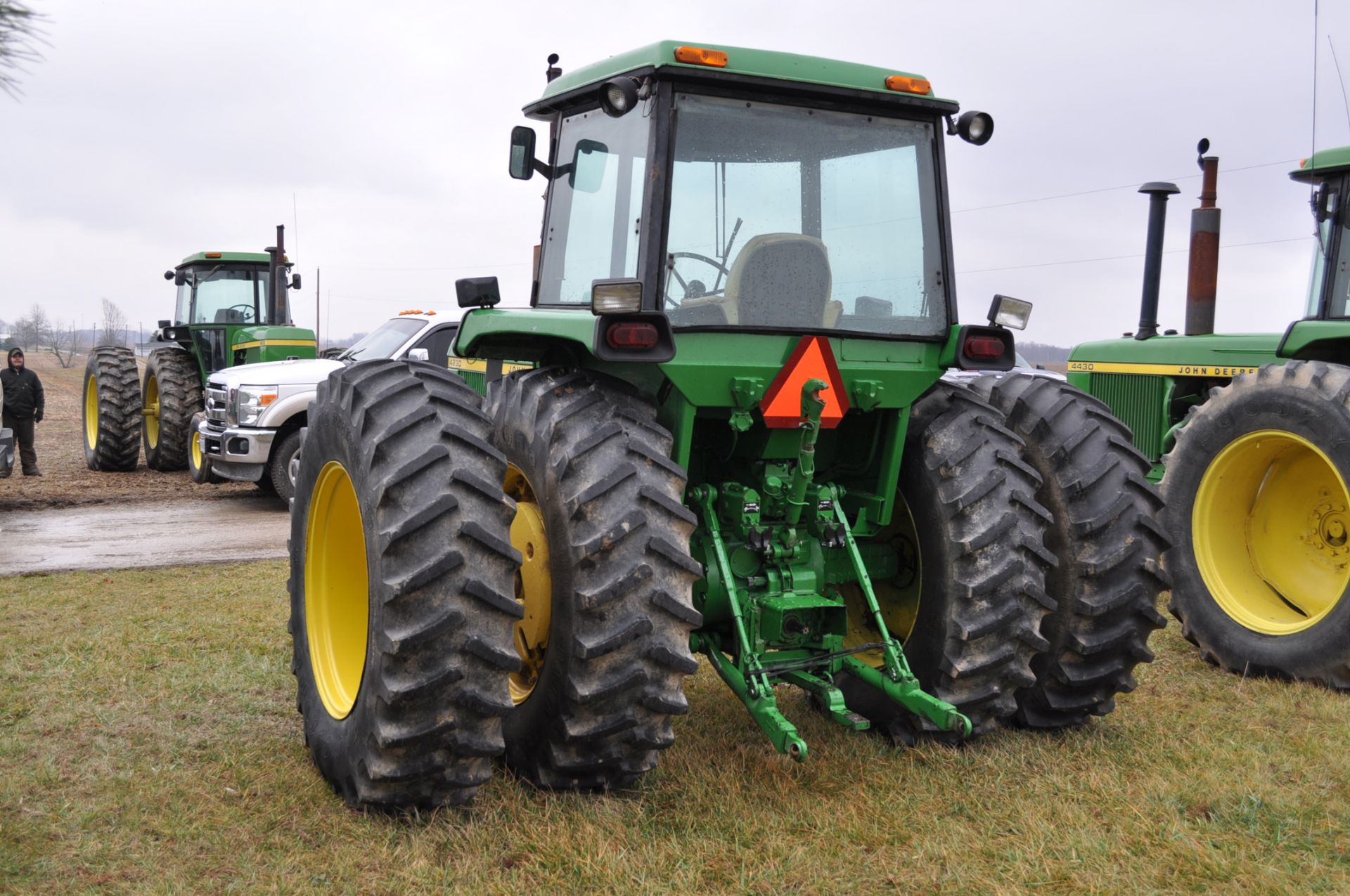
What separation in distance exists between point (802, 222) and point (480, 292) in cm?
126

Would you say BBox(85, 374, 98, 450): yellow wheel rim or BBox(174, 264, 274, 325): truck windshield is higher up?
BBox(174, 264, 274, 325): truck windshield

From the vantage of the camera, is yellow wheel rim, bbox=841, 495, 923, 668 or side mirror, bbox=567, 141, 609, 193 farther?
yellow wheel rim, bbox=841, 495, 923, 668

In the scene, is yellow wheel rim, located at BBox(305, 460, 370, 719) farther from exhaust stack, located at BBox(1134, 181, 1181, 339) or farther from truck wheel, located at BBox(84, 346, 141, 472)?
truck wheel, located at BBox(84, 346, 141, 472)

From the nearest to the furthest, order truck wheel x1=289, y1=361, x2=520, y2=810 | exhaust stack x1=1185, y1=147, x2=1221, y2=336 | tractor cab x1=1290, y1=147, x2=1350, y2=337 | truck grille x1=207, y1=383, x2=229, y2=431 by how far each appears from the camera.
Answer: truck wheel x1=289, y1=361, x2=520, y2=810 < tractor cab x1=1290, y1=147, x2=1350, y2=337 < exhaust stack x1=1185, y1=147, x2=1221, y2=336 < truck grille x1=207, y1=383, x2=229, y2=431

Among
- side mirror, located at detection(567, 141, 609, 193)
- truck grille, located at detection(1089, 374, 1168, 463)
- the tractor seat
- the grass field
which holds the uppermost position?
side mirror, located at detection(567, 141, 609, 193)

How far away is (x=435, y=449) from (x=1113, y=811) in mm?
2528

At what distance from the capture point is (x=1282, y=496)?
650 cm

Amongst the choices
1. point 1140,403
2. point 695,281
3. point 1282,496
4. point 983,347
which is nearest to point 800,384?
point 695,281

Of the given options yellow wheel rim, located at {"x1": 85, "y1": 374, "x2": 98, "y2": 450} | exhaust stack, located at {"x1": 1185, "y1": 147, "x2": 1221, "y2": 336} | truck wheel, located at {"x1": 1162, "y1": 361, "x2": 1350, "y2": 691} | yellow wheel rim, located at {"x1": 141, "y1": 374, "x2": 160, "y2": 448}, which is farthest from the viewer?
yellow wheel rim, located at {"x1": 85, "y1": 374, "x2": 98, "y2": 450}

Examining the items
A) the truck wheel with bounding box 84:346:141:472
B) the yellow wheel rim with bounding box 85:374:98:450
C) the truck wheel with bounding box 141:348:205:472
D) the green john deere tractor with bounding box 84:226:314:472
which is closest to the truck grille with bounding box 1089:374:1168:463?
the green john deere tractor with bounding box 84:226:314:472

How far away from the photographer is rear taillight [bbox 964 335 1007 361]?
14.9 ft

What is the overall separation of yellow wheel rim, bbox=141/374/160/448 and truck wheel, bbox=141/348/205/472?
0.26 metres

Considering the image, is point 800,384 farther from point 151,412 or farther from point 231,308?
point 151,412

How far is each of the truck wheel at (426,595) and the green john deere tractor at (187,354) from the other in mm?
11473
